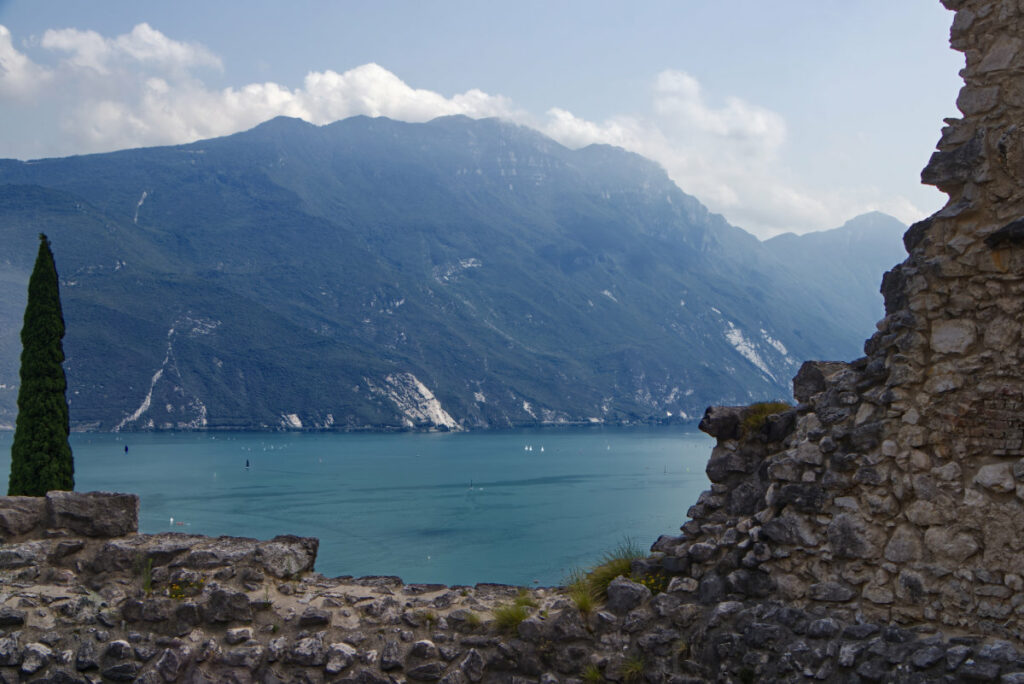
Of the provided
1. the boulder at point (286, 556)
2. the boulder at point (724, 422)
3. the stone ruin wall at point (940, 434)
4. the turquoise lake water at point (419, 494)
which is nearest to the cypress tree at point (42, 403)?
the boulder at point (286, 556)

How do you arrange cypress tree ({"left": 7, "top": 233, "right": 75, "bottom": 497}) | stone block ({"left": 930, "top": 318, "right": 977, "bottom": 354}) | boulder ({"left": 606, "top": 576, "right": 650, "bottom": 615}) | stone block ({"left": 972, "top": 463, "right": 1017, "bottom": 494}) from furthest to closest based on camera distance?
cypress tree ({"left": 7, "top": 233, "right": 75, "bottom": 497})
boulder ({"left": 606, "top": 576, "right": 650, "bottom": 615})
stone block ({"left": 930, "top": 318, "right": 977, "bottom": 354})
stone block ({"left": 972, "top": 463, "right": 1017, "bottom": 494})

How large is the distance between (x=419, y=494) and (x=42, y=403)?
68042mm

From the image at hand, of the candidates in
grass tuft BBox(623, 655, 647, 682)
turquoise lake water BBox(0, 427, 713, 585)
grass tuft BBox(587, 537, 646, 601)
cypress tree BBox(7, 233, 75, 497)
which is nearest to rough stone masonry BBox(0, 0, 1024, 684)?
grass tuft BBox(623, 655, 647, 682)

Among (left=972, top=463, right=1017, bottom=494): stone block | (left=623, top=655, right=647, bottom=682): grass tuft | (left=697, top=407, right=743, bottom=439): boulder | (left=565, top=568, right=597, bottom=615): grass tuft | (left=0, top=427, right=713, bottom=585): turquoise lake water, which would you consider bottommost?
(left=0, top=427, right=713, bottom=585): turquoise lake water

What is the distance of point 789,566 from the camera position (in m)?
5.57

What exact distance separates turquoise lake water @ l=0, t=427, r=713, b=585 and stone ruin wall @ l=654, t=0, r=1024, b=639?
36998 mm

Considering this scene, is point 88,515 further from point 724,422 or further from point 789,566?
point 789,566

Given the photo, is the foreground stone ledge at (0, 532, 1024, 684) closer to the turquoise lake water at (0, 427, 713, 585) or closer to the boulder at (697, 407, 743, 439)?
the boulder at (697, 407, 743, 439)

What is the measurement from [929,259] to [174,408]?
588 ft

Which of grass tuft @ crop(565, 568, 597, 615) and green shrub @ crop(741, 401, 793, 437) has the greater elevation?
green shrub @ crop(741, 401, 793, 437)

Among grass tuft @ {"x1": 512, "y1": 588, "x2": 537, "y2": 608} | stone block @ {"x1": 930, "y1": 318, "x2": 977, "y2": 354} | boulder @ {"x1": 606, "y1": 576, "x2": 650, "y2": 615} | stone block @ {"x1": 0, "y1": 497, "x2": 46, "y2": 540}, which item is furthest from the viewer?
stone block @ {"x1": 0, "y1": 497, "x2": 46, "y2": 540}

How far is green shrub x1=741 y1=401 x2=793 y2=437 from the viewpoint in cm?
638

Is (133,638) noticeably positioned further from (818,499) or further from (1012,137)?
(1012,137)

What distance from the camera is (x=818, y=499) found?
18.0 feet
